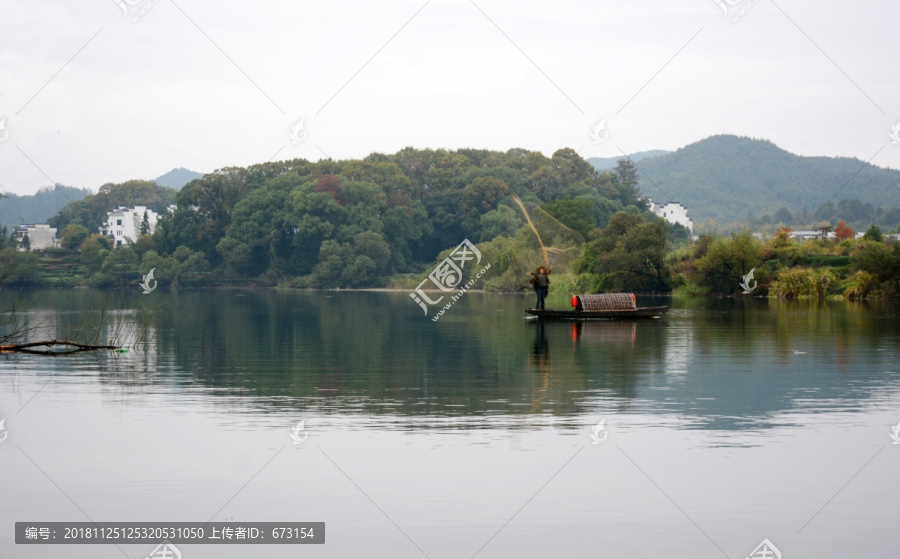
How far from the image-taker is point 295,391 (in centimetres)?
1861

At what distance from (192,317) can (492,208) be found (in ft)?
230

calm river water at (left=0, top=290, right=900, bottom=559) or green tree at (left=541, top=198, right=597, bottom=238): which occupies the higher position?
green tree at (left=541, top=198, right=597, bottom=238)

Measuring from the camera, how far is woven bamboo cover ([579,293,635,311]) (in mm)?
38425

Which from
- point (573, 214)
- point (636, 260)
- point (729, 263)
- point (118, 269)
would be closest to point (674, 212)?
point (573, 214)

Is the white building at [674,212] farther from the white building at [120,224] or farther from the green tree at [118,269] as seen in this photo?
the green tree at [118,269]

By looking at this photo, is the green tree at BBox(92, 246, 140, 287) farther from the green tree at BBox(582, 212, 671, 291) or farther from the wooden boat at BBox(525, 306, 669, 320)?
A: the wooden boat at BBox(525, 306, 669, 320)

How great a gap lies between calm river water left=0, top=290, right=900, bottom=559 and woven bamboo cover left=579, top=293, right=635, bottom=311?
1238cm

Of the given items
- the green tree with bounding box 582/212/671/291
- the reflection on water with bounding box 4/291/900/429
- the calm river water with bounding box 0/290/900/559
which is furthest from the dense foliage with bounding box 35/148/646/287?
the calm river water with bounding box 0/290/900/559

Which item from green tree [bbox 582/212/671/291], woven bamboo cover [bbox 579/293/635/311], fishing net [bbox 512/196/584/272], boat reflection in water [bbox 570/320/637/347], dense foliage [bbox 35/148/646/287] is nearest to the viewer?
boat reflection in water [bbox 570/320/637/347]

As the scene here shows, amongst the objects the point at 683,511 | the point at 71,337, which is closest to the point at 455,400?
the point at 683,511

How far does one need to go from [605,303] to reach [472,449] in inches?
1032

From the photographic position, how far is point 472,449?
13172 millimetres

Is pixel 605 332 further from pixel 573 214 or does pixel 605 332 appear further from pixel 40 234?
pixel 40 234

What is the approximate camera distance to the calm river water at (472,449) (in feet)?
32.4
